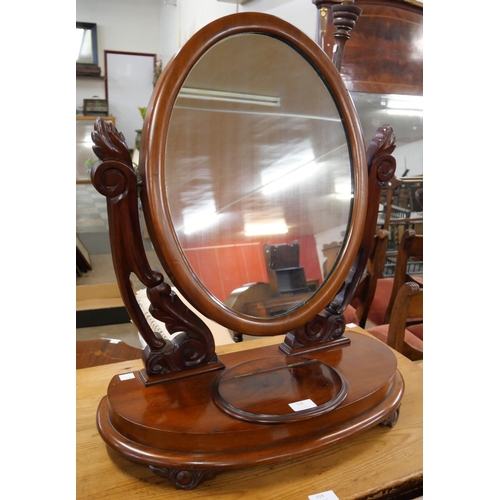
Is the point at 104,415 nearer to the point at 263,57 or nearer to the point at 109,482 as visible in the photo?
the point at 109,482

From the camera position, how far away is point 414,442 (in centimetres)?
70

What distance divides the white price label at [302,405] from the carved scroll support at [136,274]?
0.48 feet

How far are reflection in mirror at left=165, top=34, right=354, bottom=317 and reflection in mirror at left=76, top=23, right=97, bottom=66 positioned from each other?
14.0ft

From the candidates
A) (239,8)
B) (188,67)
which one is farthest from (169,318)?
(239,8)

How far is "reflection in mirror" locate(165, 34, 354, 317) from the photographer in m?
0.66

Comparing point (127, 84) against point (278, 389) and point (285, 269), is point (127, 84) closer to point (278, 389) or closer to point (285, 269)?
point (285, 269)

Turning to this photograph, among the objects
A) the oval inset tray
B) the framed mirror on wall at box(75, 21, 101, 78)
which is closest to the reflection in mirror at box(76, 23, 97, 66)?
the framed mirror on wall at box(75, 21, 101, 78)

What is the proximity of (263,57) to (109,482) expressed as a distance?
2.01ft

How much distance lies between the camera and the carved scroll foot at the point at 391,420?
2.37 ft

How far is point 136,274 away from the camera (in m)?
0.66

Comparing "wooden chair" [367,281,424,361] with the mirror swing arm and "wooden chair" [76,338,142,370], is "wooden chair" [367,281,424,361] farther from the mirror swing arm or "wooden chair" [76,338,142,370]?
"wooden chair" [76,338,142,370]

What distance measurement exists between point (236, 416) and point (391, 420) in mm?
262

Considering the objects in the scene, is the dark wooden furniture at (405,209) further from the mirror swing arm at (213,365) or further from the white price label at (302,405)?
the white price label at (302,405)

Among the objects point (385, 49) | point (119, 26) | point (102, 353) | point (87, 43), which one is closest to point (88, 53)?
point (87, 43)
